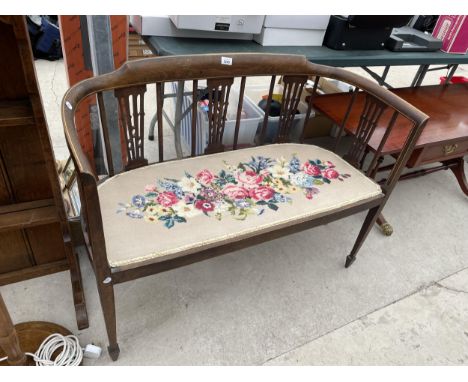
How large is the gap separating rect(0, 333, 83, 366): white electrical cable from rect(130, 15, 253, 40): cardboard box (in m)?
1.22

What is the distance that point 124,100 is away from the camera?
119 centimetres

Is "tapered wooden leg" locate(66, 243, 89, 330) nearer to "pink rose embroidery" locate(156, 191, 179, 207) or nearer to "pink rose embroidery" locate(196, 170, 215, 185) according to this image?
"pink rose embroidery" locate(156, 191, 179, 207)

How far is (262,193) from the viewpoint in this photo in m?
1.30

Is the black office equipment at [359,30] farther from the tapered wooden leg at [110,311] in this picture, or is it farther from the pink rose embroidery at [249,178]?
the tapered wooden leg at [110,311]

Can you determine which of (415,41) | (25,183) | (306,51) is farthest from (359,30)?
(25,183)

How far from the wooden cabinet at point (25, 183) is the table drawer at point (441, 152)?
1.60m

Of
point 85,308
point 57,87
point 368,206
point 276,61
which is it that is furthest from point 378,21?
point 57,87

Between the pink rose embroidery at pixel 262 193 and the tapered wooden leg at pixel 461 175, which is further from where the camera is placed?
Result: the tapered wooden leg at pixel 461 175

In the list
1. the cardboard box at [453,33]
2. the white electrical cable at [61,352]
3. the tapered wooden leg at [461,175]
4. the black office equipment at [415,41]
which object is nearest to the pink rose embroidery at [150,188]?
the white electrical cable at [61,352]

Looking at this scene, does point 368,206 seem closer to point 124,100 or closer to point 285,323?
point 285,323

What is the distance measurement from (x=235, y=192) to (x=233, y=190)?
13 mm

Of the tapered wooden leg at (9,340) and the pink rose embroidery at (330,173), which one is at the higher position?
the pink rose embroidery at (330,173)

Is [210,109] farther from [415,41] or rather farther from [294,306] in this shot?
[415,41]

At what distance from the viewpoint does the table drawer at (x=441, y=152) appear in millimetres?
1679
